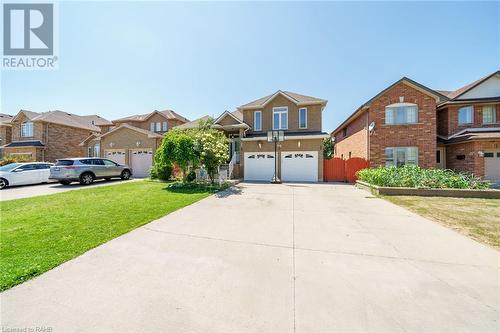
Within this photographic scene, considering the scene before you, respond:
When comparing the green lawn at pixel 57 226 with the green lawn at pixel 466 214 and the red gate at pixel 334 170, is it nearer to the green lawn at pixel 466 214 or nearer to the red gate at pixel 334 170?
the green lawn at pixel 466 214

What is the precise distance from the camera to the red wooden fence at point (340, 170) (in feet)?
48.8

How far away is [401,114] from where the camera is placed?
1404cm

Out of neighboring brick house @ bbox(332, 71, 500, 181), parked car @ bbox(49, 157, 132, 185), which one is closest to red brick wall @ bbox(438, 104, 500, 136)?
neighboring brick house @ bbox(332, 71, 500, 181)

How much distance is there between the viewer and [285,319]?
2.19 metres

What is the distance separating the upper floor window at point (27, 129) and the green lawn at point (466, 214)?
1391 inches

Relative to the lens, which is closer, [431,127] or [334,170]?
[431,127]

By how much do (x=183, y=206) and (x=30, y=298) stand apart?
4800 millimetres

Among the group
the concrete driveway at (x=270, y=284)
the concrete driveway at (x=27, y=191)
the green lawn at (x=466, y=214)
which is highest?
the concrete driveway at (x=27, y=191)

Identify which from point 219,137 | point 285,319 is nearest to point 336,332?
point 285,319

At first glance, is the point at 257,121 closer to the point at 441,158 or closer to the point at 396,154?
the point at 396,154

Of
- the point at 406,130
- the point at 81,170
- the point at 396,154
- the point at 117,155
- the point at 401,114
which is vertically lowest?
the point at 81,170

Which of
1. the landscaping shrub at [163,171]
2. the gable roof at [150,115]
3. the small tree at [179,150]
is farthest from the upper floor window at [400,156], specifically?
the gable roof at [150,115]

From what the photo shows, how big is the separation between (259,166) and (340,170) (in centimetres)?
632

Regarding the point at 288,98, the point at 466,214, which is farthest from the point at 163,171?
the point at 466,214
